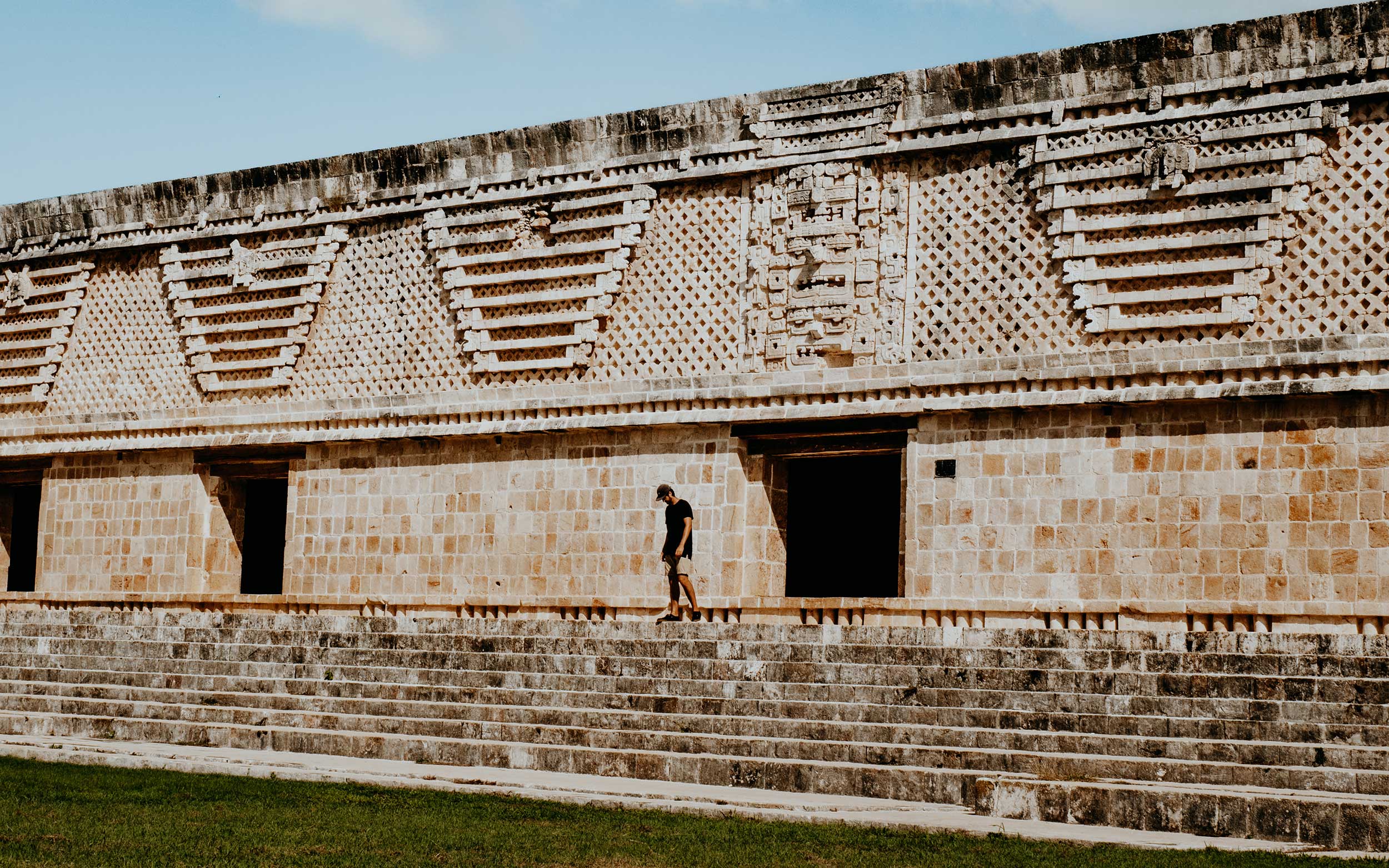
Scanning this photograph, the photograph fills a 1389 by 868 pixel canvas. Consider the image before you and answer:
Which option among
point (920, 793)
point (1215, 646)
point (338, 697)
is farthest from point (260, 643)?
point (1215, 646)

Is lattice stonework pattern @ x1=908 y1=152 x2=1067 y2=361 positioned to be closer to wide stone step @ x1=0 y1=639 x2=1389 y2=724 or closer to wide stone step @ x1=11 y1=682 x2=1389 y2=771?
wide stone step @ x1=0 y1=639 x2=1389 y2=724

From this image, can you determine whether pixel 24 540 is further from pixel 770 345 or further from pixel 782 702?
pixel 782 702

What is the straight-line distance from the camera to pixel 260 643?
10797 millimetres

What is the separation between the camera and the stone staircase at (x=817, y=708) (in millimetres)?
6750

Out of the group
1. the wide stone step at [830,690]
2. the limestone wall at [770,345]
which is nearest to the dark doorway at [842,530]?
the limestone wall at [770,345]

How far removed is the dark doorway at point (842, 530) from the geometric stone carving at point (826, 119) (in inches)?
141

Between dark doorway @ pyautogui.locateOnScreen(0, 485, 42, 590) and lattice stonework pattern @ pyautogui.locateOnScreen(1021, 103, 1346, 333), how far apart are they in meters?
12.2

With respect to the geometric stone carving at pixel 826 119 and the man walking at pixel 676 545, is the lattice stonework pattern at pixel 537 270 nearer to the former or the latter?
the geometric stone carving at pixel 826 119

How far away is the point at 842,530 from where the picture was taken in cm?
1532

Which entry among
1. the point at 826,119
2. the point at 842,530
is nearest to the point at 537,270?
the point at 826,119

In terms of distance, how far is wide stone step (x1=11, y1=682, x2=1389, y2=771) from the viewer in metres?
6.97

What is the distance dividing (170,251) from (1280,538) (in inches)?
416

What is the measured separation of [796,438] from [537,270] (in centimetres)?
284

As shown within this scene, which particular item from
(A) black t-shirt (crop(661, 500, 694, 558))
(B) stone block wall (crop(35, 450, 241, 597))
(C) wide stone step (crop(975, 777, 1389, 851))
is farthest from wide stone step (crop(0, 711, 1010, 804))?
(B) stone block wall (crop(35, 450, 241, 597))
